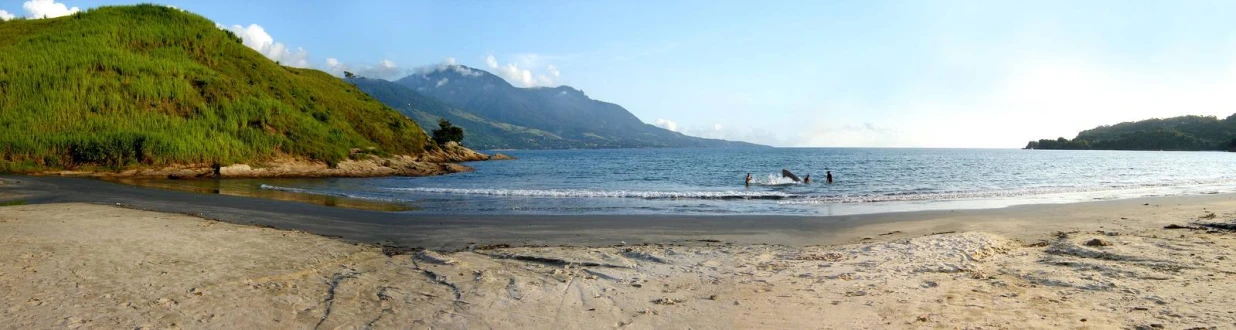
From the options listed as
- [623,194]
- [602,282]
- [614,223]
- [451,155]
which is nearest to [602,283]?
[602,282]

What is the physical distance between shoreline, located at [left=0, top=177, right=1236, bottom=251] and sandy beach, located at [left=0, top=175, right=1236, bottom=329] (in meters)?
1.28

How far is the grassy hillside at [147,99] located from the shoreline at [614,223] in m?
18.4

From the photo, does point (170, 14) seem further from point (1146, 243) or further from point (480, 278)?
point (1146, 243)

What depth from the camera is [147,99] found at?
4506cm

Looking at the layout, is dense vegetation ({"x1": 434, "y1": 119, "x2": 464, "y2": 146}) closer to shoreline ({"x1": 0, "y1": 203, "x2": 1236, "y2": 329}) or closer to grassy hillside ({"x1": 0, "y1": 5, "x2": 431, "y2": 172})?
grassy hillside ({"x1": 0, "y1": 5, "x2": 431, "y2": 172})

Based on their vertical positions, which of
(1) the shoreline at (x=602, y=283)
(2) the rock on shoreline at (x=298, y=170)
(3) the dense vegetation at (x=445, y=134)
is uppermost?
(3) the dense vegetation at (x=445, y=134)

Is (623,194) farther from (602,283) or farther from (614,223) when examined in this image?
(602,283)

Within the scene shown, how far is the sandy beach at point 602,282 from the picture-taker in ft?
21.9

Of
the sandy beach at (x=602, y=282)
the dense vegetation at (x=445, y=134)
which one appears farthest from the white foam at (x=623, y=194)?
the dense vegetation at (x=445, y=134)

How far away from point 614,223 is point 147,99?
4589cm

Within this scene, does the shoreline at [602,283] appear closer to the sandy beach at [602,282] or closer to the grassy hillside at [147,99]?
the sandy beach at [602,282]

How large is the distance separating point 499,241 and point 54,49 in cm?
5422

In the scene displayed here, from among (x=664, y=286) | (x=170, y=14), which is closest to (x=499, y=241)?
(x=664, y=286)

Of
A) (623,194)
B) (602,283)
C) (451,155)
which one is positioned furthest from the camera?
(451,155)
